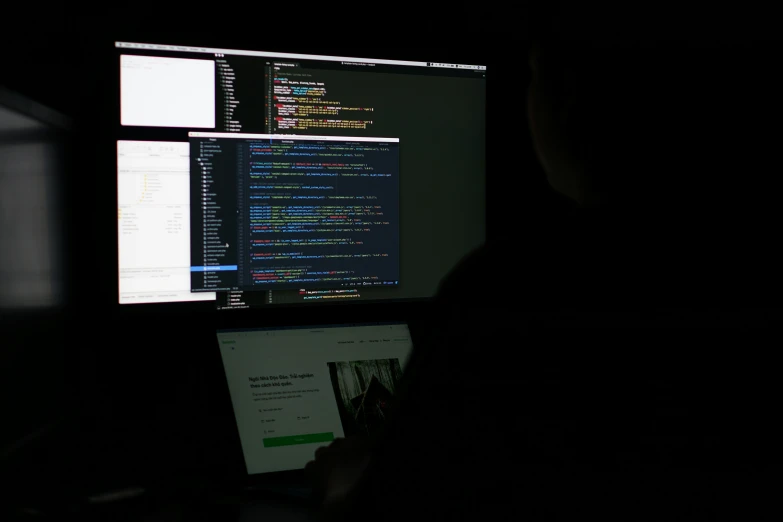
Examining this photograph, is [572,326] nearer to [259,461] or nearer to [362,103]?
[259,461]

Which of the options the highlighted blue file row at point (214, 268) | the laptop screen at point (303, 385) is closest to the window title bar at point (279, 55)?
the highlighted blue file row at point (214, 268)

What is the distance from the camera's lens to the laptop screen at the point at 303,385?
3.39ft

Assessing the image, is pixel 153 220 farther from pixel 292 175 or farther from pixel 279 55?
pixel 279 55

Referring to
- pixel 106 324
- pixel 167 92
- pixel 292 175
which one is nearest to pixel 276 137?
pixel 292 175

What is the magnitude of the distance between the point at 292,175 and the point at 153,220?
25 centimetres

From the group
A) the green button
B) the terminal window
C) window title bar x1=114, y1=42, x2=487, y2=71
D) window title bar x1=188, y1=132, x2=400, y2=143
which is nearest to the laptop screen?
the green button

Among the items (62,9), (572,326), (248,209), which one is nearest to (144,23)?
(62,9)

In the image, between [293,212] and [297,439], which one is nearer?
[297,439]

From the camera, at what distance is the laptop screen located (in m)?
1.03

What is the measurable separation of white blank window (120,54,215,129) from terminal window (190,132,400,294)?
0.05 metres

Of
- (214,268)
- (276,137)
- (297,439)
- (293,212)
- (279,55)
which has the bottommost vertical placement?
(297,439)

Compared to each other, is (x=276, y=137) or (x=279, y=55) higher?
(x=279, y=55)

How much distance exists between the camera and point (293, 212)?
1.16 meters

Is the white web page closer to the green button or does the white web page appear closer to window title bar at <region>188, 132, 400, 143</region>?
window title bar at <region>188, 132, 400, 143</region>
